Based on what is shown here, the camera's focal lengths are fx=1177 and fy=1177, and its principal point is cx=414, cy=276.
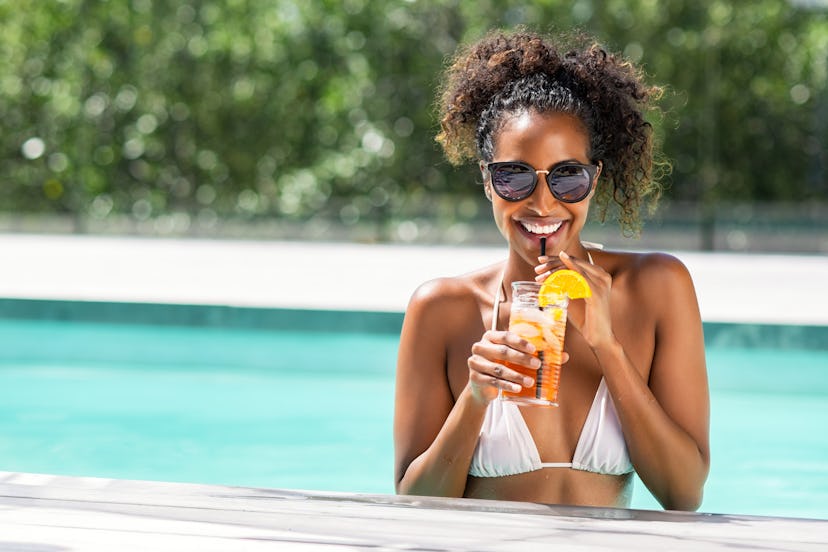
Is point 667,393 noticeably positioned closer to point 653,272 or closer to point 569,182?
point 653,272

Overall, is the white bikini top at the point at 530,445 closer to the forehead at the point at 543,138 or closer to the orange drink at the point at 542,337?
the orange drink at the point at 542,337

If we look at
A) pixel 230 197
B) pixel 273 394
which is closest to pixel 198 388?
pixel 273 394

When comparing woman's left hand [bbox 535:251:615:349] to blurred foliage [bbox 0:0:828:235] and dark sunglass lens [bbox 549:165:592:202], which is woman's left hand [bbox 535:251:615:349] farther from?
blurred foliage [bbox 0:0:828:235]

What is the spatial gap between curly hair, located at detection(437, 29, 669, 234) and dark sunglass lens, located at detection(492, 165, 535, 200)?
13 centimetres

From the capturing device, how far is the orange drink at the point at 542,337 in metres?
1.84

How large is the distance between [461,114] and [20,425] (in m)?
4.00

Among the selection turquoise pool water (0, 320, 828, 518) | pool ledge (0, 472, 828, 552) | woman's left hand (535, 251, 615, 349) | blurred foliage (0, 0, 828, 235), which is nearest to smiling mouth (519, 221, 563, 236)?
woman's left hand (535, 251, 615, 349)

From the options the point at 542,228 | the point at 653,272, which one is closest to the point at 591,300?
the point at 542,228

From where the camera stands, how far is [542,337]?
1.85 meters

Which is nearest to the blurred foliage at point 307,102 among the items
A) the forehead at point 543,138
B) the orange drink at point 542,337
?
the forehead at point 543,138

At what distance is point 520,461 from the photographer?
224cm

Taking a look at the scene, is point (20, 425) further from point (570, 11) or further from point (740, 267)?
point (570, 11)

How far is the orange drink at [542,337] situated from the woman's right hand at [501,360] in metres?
0.01

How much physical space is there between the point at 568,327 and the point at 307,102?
10.1 metres
